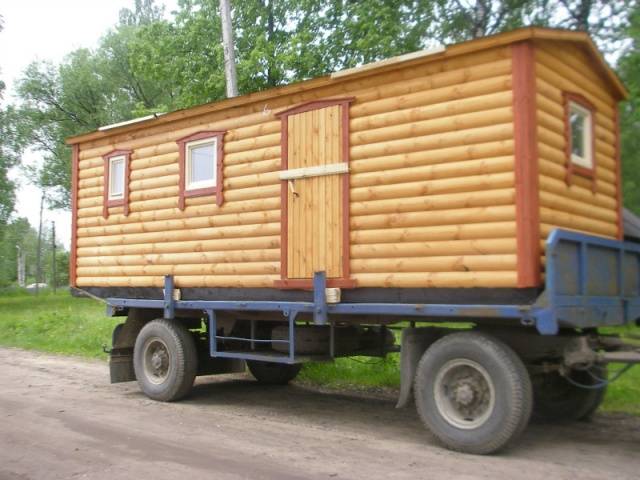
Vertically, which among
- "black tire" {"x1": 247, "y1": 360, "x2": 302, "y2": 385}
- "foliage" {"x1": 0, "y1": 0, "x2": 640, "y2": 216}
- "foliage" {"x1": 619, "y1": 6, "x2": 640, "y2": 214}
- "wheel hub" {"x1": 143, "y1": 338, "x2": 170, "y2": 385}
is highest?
"foliage" {"x1": 0, "y1": 0, "x2": 640, "y2": 216}

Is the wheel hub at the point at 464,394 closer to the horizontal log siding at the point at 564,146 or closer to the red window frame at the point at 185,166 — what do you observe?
the horizontal log siding at the point at 564,146

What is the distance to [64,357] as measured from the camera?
48.4 feet

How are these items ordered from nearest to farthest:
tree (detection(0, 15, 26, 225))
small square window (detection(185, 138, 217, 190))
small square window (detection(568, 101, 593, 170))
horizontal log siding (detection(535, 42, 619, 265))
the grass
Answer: horizontal log siding (detection(535, 42, 619, 265))
small square window (detection(568, 101, 593, 170))
the grass
small square window (detection(185, 138, 217, 190))
tree (detection(0, 15, 26, 225))

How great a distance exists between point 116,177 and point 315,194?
4101 millimetres

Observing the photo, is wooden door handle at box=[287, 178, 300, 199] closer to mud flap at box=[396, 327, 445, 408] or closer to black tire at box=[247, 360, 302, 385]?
mud flap at box=[396, 327, 445, 408]

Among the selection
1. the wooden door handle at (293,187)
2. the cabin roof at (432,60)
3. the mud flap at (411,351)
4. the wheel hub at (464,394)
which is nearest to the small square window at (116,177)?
the cabin roof at (432,60)

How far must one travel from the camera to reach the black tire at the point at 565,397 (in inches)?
294

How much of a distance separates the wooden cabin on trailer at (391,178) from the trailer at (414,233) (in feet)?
0.07

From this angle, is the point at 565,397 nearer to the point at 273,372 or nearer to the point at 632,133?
the point at 273,372

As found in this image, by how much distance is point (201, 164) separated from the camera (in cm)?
945

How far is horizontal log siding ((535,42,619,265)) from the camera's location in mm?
6527

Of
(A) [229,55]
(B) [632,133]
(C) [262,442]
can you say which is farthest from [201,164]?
(B) [632,133]

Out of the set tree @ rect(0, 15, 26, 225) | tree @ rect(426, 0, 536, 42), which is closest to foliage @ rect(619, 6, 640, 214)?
tree @ rect(426, 0, 536, 42)

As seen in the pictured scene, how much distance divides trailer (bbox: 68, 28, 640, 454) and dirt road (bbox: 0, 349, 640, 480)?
16.5 inches
